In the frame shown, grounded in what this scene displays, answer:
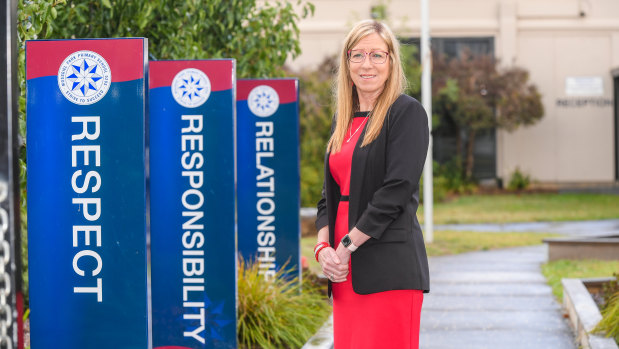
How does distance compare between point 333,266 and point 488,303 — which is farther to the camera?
point 488,303

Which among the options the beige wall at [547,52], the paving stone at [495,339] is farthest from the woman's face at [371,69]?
the beige wall at [547,52]

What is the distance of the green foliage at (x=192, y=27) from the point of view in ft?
23.0

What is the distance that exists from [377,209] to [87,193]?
171cm

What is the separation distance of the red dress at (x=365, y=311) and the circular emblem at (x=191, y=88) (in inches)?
79.8

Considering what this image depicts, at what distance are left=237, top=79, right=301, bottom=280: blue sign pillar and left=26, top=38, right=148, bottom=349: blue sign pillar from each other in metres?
3.08

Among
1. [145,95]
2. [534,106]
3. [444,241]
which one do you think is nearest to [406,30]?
[534,106]

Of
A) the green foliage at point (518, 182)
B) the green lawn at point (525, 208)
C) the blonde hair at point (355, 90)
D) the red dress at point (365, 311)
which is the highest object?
the blonde hair at point (355, 90)

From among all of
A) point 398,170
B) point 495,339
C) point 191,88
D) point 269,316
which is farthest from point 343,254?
point 495,339

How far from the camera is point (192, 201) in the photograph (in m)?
5.40

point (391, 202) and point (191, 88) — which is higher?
point (191, 88)

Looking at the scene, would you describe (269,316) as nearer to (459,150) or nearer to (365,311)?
(365,311)

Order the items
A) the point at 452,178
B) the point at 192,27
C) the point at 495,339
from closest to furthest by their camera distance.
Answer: the point at 495,339 < the point at 192,27 < the point at 452,178

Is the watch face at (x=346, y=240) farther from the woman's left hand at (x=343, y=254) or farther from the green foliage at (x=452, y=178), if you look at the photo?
the green foliage at (x=452, y=178)

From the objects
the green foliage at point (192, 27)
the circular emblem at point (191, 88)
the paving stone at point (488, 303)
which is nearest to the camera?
the circular emblem at point (191, 88)
